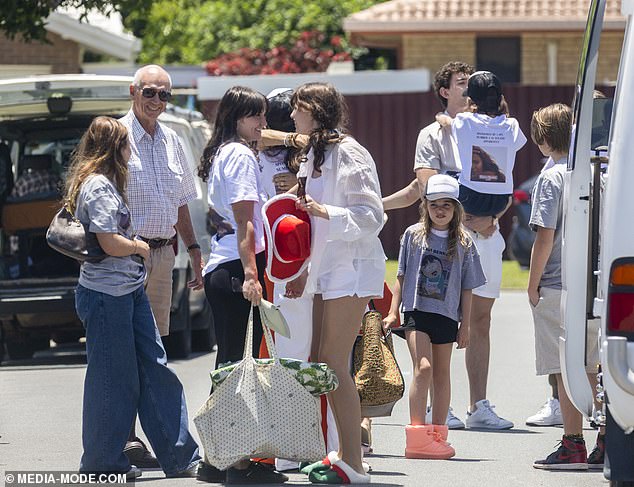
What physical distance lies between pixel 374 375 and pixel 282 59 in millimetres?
24627

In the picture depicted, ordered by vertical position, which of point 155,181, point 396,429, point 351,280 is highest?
point 155,181

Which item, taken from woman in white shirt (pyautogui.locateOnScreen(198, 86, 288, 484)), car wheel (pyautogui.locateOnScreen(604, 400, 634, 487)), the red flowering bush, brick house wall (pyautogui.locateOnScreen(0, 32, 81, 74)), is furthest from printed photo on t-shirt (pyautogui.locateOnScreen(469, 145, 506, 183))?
the red flowering bush

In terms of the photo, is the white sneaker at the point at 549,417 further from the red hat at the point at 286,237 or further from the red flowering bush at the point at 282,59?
the red flowering bush at the point at 282,59

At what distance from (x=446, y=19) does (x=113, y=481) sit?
21.3 metres

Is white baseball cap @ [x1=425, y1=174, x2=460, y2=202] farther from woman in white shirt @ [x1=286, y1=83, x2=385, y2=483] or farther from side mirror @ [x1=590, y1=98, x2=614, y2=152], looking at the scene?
woman in white shirt @ [x1=286, y1=83, x2=385, y2=483]

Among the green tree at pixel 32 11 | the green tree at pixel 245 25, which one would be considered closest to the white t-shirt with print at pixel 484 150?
the green tree at pixel 32 11

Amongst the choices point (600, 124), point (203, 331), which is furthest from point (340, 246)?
point (203, 331)

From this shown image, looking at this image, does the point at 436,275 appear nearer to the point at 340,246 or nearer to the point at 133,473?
the point at 340,246

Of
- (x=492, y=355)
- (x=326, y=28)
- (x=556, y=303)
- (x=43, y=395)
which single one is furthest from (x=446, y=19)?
(x=556, y=303)

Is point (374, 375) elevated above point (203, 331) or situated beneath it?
elevated above

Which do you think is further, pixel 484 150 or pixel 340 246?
pixel 484 150

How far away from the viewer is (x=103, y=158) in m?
7.19

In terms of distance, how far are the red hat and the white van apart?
1.33m

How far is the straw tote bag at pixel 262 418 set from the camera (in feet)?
22.4
